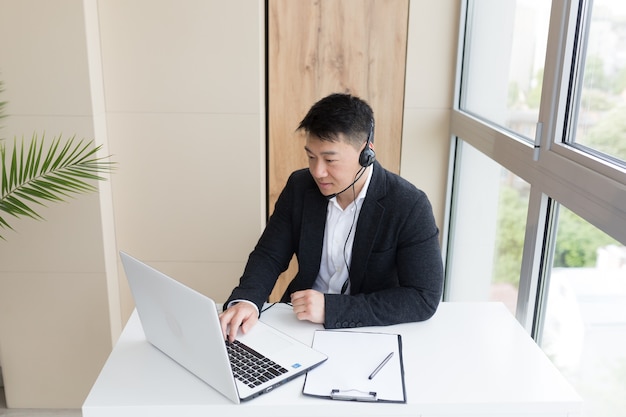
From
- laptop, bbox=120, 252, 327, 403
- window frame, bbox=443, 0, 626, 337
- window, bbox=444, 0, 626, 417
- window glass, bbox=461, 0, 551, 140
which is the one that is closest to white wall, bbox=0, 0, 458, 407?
window glass, bbox=461, 0, 551, 140

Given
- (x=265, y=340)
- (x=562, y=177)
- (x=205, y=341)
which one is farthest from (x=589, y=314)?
(x=205, y=341)

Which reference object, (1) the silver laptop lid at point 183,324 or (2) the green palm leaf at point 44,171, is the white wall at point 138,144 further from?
(1) the silver laptop lid at point 183,324

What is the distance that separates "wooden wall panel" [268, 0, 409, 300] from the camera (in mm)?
2719

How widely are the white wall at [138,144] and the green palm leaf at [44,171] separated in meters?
0.07

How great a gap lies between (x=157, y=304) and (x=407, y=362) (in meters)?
0.63

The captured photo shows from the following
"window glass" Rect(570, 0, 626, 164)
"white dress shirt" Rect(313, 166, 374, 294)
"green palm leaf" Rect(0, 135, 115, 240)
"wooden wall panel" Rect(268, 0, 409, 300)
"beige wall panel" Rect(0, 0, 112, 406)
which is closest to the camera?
"window glass" Rect(570, 0, 626, 164)

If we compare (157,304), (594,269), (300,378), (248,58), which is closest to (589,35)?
(594,269)

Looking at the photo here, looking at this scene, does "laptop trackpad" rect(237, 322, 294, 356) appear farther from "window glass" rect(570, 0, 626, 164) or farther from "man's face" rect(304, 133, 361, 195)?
"window glass" rect(570, 0, 626, 164)

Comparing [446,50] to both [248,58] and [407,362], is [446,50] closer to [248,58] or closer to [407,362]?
[248,58]

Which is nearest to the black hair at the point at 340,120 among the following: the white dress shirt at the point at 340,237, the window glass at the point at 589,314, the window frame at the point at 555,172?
the white dress shirt at the point at 340,237

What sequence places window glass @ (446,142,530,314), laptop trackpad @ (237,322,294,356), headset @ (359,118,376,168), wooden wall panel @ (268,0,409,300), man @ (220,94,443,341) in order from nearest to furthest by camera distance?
laptop trackpad @ (237,322,294,356) < man @ (220,94,443,341) < headset @ (359,118,376,168) < window glass @ (446,142,530,314) < wooden wall panel @ (268,0,409,300)

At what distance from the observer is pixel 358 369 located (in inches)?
58.5

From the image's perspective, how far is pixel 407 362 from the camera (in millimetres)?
1531

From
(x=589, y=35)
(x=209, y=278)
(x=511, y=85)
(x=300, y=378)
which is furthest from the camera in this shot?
(x=209, y=278)
